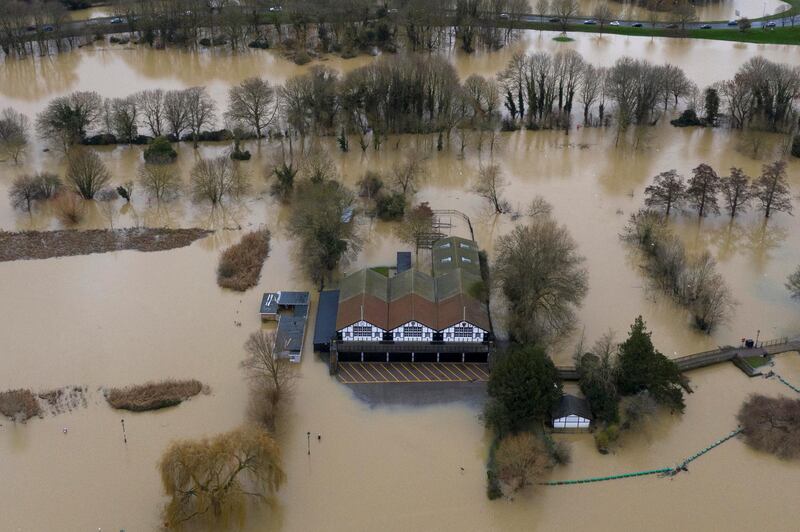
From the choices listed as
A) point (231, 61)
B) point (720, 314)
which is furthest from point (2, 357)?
point (231, 61)

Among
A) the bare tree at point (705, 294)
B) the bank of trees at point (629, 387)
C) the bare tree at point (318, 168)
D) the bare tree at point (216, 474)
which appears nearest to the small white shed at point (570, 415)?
the bank of trees at point (629, 387)

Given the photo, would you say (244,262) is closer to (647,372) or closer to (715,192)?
(647,372)

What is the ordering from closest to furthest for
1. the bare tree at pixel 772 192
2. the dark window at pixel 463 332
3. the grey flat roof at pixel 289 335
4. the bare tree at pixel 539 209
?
the dark window at pixel 463 332
the grey flat roof at pixel 289 335
the bare tree at pixel 772 192
the bare tree at pixel 539 209

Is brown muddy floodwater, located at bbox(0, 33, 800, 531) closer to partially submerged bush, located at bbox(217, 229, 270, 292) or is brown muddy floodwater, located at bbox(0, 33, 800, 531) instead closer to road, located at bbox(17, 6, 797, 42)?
partially submerged bush, located at bbox(217, 229, 270, 292)

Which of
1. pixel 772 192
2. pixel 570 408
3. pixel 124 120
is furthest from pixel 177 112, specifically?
pixel 772 192

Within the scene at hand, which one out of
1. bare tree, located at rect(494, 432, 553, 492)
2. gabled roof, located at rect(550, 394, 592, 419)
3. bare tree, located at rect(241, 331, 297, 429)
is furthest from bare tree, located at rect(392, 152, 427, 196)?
bare tree, located at rect(494, 432, 553, 492)

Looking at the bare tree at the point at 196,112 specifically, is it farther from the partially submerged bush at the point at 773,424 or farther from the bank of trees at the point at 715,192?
the partially submerged bush at the point at 773,424

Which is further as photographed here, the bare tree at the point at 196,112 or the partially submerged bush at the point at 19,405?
the bare tree at the point at 196,112
